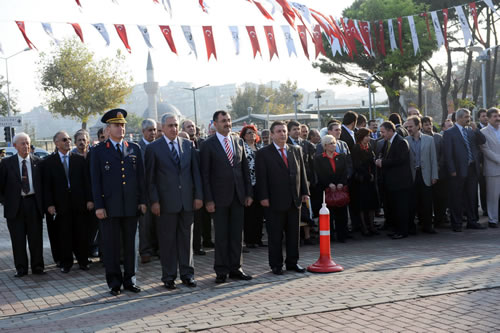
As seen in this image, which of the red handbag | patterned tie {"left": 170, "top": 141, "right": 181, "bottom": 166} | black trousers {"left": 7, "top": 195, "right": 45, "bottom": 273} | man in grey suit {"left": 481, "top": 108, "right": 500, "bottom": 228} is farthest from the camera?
man in grey suit {"left": 481, "top": 108, "right": 500, "bottom": 228}

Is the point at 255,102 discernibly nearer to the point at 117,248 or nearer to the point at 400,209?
→ the point at 400,209

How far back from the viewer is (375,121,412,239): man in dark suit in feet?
34.5

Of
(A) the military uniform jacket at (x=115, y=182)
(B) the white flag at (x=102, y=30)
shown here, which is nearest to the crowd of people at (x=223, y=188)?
(A) the military uniform jacket at (x=115, y=182)

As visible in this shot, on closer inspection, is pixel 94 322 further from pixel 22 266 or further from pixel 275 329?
pixel 22 266

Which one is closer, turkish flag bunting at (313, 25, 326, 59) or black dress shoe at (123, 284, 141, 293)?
black dress shoe at (123, 284, 141, 293)

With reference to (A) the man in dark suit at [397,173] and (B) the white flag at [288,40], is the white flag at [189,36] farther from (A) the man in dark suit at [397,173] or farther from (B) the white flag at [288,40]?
(A) the man in dark suit at [397,173]

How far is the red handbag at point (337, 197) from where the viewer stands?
998cm

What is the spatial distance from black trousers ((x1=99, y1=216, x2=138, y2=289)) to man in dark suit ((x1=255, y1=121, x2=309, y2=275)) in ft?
5.73

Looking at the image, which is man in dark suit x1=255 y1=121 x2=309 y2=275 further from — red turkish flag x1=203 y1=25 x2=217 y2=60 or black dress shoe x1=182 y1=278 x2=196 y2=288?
red turkish flag x1=203 y1=25 x2=217 y2=60

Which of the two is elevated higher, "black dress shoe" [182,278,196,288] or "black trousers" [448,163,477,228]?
"black trousers" [448,163,477,228]

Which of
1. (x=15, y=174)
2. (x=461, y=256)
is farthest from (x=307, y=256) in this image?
(x=15, y=174)

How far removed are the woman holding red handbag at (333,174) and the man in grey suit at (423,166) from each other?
1.49 metres

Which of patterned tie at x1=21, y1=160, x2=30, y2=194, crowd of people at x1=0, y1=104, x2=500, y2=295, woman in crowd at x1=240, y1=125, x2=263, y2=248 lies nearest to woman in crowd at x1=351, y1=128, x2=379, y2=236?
crowd of people at x1=0, y1=104, x2=500, y2=295

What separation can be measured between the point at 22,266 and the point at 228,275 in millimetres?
3006
